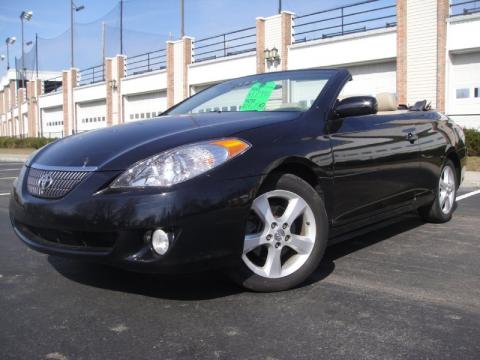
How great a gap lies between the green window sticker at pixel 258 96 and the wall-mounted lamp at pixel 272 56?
2313 cm

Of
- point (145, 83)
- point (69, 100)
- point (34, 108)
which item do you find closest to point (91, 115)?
point (69, 100)

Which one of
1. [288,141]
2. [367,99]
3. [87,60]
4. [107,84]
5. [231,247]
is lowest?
[231,247]

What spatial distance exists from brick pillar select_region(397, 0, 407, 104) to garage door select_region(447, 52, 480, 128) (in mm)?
1716

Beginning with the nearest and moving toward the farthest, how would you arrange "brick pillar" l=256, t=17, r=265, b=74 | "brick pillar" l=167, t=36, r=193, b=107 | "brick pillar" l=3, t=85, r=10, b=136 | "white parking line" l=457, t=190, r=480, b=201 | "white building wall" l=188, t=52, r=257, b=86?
"white parking line" l=457, t=190, r=480, b=201, "brick pillar" l=256, t=17, r=265, b=74, "white building wall" l=188, t=52, r=257, b=86, "brick pillar" l=167, t=36, r=193, b=107, "brick pillar" l=3, t=85, r=10, b=136

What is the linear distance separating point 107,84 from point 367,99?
1561 inches

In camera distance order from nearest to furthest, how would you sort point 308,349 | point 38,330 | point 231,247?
1. point 308,349
2. point 38,330
3. point 231,247

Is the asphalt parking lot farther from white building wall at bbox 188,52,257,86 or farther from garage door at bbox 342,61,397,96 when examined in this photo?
white building wall at bbox 188,52,257,86

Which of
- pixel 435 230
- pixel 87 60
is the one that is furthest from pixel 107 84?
pixel 435 230

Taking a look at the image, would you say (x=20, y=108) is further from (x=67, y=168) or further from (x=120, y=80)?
(x=67, y=168)

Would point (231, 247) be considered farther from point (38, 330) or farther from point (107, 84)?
point (107, 84)

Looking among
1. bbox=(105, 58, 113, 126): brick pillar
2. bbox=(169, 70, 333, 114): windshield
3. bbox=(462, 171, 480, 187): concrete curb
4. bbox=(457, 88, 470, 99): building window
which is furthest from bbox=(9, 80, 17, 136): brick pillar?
bbox=(169, 70, 333, 114): windshield

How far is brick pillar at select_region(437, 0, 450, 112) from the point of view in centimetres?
2091

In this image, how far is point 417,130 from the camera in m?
5.00

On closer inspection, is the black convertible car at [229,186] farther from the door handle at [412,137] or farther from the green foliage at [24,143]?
the green foliage at [24,143]
